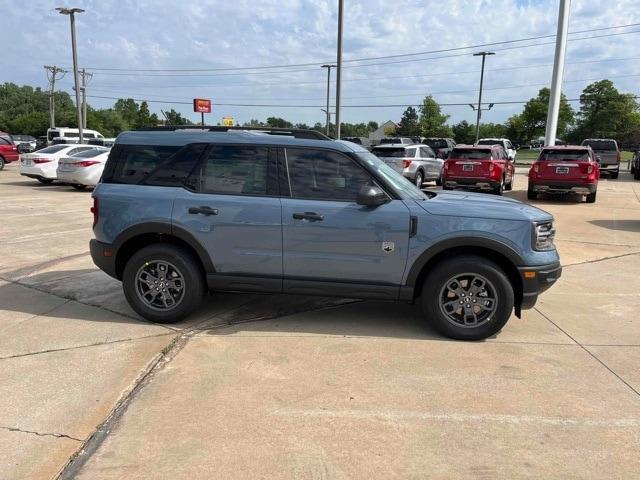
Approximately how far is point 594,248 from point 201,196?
7.40 meters

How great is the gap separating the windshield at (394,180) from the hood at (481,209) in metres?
0.13

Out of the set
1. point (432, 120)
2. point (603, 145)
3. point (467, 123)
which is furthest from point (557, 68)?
point (467, 123)

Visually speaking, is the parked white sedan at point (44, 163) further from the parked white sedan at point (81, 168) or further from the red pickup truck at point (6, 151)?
the red pickup truck at point (6, 151)

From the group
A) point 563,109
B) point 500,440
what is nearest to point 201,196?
point 500,440

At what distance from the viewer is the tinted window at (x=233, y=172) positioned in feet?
16.7

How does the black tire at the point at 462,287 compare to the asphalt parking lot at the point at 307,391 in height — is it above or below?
above

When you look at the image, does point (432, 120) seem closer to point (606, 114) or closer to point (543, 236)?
point (606, 114)

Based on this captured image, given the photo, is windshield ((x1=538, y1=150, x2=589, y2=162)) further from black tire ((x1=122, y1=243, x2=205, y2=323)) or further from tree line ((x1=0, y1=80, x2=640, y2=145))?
tree line ((x1=0, y1=80, x2=640, y2=145))

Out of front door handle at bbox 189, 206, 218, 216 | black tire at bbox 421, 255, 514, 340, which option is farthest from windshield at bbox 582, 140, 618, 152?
front door handle at bbox 189, 206, 218, 216

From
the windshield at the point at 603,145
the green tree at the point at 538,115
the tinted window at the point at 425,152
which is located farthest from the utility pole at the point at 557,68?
the green tree at the point at 538,115

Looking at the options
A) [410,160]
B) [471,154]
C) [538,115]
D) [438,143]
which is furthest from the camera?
[538,115]

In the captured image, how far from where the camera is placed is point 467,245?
4.78m

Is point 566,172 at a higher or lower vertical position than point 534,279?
higher

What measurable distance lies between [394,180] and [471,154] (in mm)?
11835
